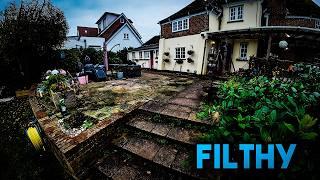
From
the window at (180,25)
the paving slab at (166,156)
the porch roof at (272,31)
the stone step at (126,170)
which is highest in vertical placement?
the window at (180,25)

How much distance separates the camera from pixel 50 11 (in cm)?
1182

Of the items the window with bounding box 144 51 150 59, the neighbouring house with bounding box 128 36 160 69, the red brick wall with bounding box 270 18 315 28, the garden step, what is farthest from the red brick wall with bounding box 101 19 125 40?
the garden step

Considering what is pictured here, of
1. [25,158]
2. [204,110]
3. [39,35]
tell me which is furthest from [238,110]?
[39,35]

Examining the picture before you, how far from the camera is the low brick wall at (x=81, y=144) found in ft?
10.9

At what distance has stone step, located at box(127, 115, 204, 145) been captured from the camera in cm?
382

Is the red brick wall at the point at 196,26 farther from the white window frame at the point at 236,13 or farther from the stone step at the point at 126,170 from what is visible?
the stone step at the point at 126,170

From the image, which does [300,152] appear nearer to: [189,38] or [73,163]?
[73,163]

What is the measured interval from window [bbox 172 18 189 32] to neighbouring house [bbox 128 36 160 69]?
4694mm

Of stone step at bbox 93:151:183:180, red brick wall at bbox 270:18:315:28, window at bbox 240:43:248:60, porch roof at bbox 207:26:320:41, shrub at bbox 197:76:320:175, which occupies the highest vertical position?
red brick wall at bbox 270:18:315:28

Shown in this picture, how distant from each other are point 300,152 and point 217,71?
1214 cm

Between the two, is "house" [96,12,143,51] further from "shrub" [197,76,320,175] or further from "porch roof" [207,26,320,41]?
"shrub" [197,76,320,175]

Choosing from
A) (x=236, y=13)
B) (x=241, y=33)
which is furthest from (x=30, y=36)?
(x=236, y=13)

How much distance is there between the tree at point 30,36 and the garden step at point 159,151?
407 inches

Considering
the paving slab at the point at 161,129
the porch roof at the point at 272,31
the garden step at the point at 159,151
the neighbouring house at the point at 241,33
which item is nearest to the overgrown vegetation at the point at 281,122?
the garden step at the point at 159,151
